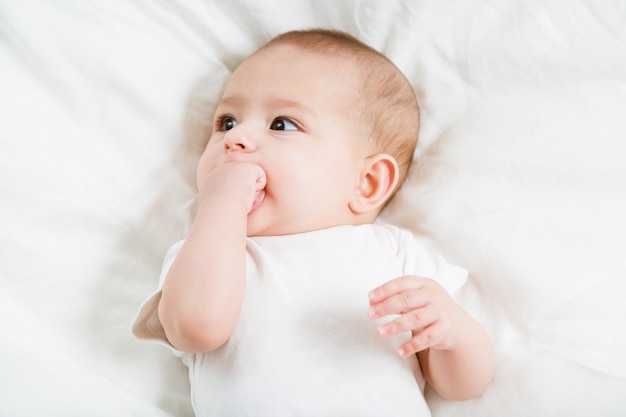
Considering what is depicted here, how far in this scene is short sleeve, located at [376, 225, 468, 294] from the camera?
1246 mm

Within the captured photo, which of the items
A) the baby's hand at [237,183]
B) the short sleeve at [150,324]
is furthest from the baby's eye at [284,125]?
the short sleeve at [150,324]

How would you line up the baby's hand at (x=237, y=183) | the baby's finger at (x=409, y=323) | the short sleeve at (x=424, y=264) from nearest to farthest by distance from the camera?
the baby's finger at (x=409, y=323)
the baby's hand at (x=237, y=183)
the short sleeve at (x=424, y=264)

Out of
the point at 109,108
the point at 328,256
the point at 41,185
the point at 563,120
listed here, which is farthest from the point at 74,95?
the point at 563,120

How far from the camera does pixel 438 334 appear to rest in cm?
102

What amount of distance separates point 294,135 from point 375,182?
0.20m

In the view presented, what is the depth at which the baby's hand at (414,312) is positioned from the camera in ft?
3.28

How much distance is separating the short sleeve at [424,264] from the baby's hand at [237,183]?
29 cm

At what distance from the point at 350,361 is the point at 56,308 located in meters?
0.53

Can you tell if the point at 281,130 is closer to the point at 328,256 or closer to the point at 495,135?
the point at 328,256

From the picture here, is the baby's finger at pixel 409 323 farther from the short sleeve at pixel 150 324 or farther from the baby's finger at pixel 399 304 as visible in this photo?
the short sleeve at pixel 150 324

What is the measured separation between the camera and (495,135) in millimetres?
1334

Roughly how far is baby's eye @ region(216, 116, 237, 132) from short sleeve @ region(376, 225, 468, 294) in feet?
1.23

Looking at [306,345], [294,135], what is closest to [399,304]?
[306,345]

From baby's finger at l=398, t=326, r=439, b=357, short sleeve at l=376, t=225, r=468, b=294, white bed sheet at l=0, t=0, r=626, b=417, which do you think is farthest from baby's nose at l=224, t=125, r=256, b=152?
baby's finger at l=398, t=326, r=439, b=357
